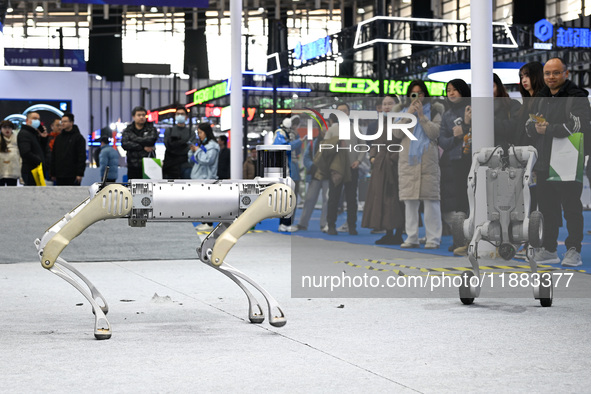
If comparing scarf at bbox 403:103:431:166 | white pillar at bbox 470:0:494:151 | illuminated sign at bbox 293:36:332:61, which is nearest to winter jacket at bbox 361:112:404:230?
scarf at bbox 403:103:431:166

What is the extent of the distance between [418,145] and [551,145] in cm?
153

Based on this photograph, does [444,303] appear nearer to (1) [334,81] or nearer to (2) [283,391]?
(2) [283,391]

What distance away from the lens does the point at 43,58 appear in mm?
24547

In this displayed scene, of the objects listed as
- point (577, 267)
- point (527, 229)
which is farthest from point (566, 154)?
point (527, 229)

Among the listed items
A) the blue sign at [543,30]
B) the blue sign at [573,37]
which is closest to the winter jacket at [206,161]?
the blue sign at [543,30]

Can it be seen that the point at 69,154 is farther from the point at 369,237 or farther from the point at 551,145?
the point at 551,145

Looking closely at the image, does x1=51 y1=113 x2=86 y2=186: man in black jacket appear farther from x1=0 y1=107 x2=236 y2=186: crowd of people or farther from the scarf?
the scarf

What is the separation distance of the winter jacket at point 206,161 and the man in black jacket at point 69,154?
1596 millimetres

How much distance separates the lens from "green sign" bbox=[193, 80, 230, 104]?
89.9 feet

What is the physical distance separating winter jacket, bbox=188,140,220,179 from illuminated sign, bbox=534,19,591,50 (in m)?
13.4

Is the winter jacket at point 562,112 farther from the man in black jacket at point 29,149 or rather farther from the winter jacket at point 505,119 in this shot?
the man in black jacket at point 29,149

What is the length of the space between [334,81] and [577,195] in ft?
68.7

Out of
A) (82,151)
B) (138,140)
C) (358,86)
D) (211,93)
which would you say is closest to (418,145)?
(138,140)

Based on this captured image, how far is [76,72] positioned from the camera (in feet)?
72.1
